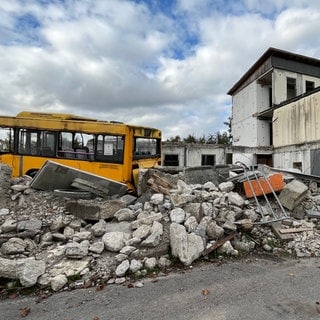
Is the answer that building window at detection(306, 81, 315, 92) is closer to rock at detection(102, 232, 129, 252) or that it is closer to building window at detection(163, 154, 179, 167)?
building window at detection(163, 154, 179, 167)

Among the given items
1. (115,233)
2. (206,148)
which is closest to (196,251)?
(115,233)

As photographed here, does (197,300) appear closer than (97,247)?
Yes

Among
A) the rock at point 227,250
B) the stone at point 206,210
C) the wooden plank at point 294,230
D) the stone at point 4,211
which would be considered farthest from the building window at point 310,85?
the stone at point 4,211

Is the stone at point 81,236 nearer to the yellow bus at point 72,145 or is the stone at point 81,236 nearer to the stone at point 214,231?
the stone at point 214,231

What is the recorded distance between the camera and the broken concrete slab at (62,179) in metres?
6.45

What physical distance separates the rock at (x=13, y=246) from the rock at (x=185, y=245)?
2789mm

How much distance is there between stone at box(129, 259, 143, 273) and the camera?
4.52 m

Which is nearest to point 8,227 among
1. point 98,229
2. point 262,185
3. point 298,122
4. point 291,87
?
point 98,229

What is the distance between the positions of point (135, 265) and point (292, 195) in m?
4.66

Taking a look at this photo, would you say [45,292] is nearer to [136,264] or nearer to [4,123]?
[136,264]

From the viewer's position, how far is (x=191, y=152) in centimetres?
1914

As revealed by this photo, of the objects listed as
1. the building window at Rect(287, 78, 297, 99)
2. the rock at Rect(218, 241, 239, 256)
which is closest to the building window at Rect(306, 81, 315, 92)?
the building window at Rect(287, 78, 297, 99)

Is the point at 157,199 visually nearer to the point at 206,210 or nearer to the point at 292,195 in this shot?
the point at 206,210

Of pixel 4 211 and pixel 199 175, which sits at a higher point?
pixel 199 175
